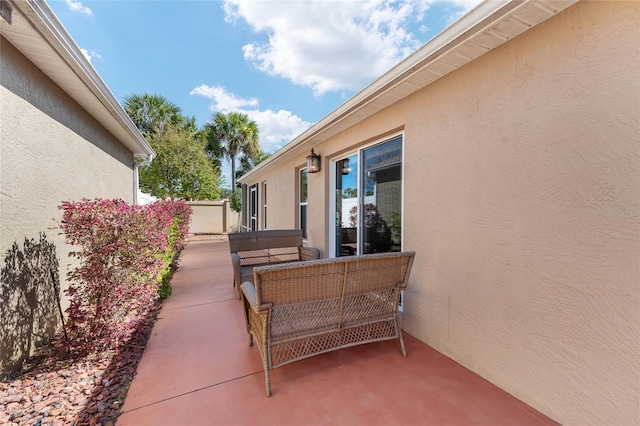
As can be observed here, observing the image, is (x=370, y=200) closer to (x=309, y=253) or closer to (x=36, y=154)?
(x=309, y=253)

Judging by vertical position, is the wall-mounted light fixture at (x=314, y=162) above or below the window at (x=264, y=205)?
above

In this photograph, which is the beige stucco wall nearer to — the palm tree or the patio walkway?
the patio walkway

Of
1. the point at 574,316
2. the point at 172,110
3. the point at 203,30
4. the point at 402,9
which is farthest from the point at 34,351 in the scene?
the point at 172,110

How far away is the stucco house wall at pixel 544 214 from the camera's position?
5.19 ft

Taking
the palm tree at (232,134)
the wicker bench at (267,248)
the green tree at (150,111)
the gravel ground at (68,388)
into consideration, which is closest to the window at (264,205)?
the wicker bench at (267,248)

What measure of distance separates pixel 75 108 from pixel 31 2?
7.14ft

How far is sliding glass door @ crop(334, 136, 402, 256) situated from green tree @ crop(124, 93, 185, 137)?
16561 mm

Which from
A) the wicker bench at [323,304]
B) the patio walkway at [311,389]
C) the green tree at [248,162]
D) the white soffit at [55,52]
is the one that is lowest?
the patio walkway at [311,389]

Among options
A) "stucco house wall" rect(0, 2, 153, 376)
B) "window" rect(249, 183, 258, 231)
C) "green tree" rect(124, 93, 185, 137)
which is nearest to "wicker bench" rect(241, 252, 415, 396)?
"stucco house wall" rect(0, 2, 153, 376)

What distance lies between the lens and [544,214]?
191 centimetres

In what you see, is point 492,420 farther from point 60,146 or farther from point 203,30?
point 203,30

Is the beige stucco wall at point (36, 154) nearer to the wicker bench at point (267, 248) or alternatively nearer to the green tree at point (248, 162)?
the wicker bench at point (267, 248)

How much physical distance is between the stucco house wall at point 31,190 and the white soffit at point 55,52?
0.03 meters

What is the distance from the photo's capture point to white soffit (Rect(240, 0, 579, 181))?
5.79ft
